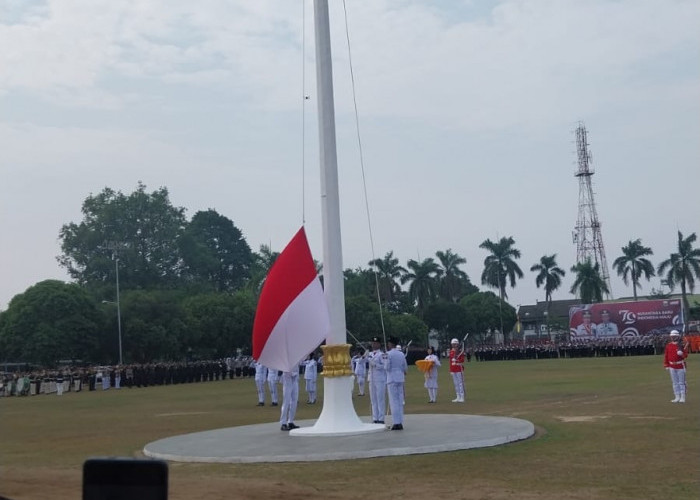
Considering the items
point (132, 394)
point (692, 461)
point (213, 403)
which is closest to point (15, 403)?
point (132, 394)

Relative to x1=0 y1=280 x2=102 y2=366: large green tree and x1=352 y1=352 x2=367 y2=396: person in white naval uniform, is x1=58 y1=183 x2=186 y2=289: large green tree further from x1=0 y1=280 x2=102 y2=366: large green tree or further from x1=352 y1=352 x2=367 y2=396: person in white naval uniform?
x1=352 y1=352 x2=367 y2=396: person in white naval uniform

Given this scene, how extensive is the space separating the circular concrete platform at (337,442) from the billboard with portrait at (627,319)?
53918mm

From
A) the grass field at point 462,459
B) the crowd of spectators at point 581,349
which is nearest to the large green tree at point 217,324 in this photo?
the crowd of spectators at point 581,349

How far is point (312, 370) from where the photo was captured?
2816 cm

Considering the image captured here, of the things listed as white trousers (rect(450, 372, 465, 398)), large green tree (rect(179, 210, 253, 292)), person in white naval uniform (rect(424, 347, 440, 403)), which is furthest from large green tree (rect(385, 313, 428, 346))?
white trousers (rect(450, 372, 465, 398))

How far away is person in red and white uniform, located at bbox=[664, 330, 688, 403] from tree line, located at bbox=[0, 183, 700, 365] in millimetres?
40471

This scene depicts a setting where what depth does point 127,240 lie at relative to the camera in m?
87.4

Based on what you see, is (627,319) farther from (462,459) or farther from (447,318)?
(462,459)

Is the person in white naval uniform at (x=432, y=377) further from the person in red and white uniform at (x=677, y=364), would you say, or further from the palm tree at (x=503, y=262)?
the palm tree at (x=503, y=262)

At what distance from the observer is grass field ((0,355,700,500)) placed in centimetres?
1008

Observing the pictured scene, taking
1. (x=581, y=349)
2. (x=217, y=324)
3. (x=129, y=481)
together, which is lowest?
(x=129, y=481)

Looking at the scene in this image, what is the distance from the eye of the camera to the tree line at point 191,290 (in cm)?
5550

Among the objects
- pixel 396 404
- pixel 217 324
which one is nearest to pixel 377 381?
pixel 396 404

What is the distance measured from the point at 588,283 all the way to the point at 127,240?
1744 inches
